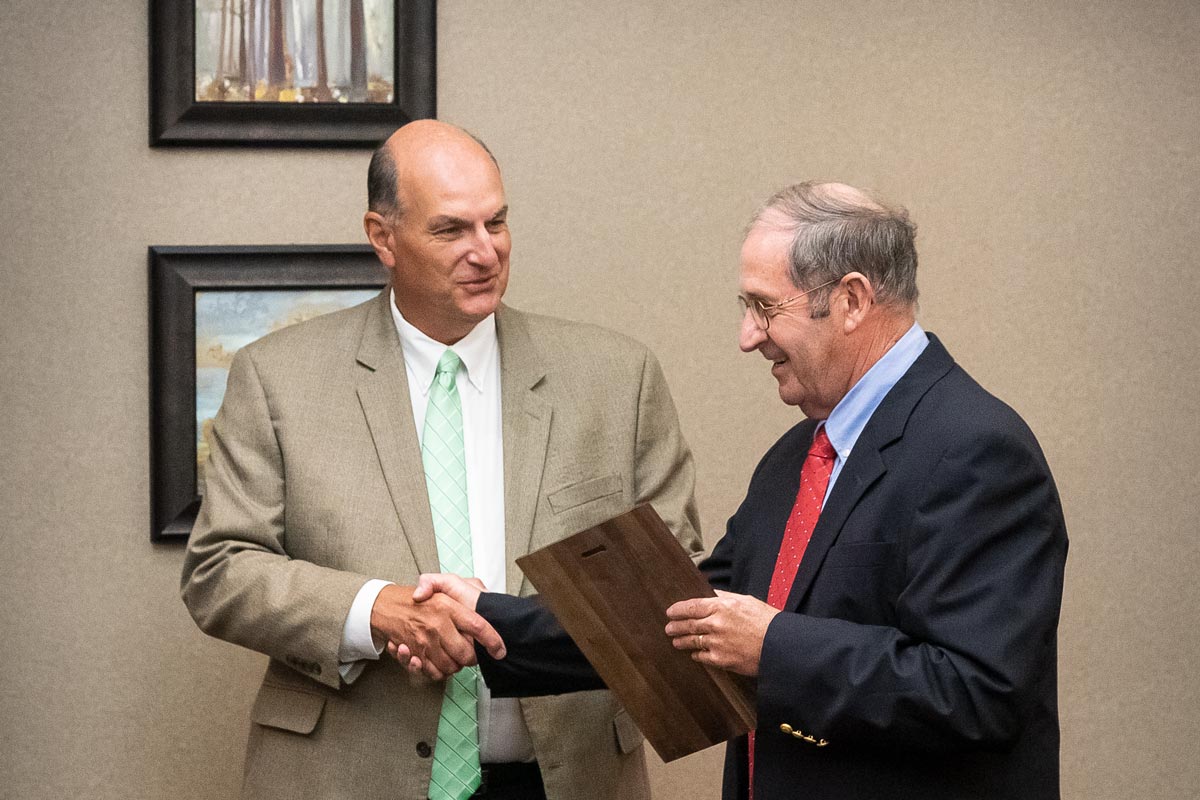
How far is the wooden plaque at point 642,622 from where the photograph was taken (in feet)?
6.95

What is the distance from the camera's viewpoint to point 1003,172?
3.72 meters

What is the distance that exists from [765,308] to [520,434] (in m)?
0.68

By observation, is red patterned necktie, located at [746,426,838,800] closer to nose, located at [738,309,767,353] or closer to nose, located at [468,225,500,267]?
nose, located at [738,309,767,353]

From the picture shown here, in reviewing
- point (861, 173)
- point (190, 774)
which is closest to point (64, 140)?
point (190, 774)

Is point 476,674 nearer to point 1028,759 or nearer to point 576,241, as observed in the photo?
point 1028,759

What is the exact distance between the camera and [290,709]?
2.63m

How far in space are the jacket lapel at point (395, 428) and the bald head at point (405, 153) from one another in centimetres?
21

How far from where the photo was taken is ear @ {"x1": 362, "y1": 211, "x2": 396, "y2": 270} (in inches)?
111

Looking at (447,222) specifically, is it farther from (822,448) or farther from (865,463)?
(865,463)

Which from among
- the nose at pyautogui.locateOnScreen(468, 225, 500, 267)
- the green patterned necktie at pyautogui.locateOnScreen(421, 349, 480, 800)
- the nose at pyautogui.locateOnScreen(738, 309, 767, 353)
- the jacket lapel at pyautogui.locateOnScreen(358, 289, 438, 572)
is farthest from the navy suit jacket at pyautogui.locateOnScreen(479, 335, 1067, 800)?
the nose at pyautogui.locateOnScreen(468, 225, 500, 267)

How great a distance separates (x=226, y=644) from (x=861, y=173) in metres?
1.97

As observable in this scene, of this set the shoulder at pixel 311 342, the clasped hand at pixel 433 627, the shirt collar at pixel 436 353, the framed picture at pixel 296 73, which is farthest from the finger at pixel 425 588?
the framed picture at pixel 296 73

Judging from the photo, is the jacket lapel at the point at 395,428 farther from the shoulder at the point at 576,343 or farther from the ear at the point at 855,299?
the ear at the point at 855,299

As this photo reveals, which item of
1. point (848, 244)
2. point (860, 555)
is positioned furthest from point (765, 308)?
point (860, 555)
